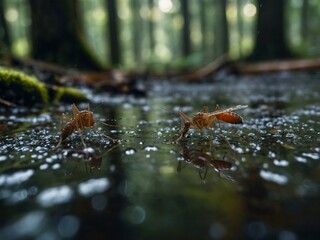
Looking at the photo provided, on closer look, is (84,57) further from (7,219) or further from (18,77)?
(7,219)

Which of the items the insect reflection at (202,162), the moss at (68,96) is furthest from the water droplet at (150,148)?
the moss at (68,96)

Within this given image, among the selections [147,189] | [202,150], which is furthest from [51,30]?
[147,189]

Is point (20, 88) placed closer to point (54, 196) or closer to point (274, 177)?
point (54, 196)

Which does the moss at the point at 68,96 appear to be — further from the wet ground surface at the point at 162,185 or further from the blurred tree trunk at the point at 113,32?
the blurred tree trunk at the point at 113,32

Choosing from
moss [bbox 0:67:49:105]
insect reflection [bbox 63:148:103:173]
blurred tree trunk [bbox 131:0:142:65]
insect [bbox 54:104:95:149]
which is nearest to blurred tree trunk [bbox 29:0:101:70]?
moss [bbox 0:67:49:105]

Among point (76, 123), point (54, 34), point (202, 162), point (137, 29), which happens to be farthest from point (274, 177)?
point (137, 29)

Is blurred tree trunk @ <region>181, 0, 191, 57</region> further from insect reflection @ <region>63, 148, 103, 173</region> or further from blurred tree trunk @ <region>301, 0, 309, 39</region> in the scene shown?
insect reflection @ <region>63, 148, 103, 173</region>
